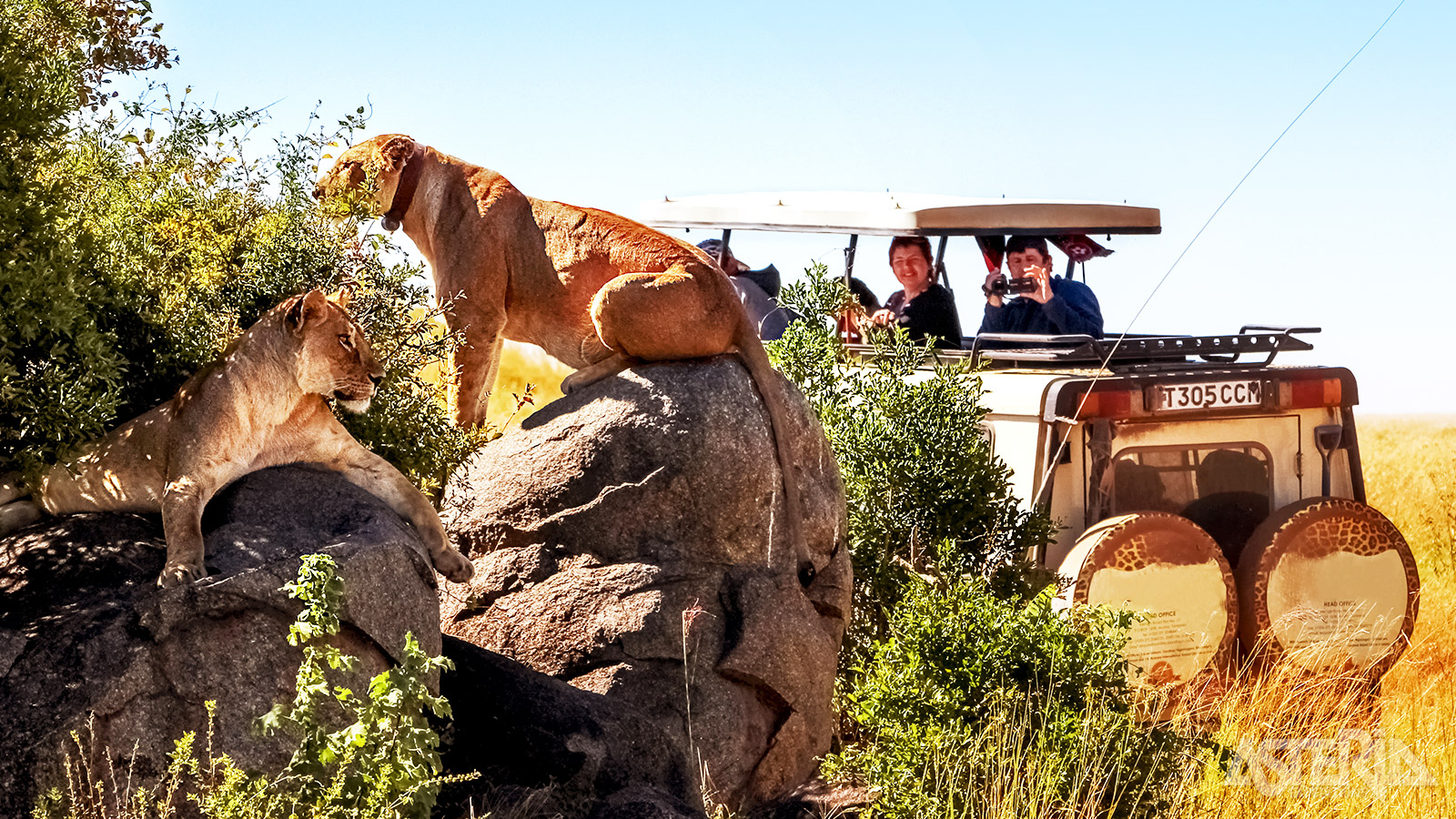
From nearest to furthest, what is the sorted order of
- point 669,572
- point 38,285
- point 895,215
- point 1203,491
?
point 38,285 < point 669,572 < point 1203,491 < point 895,215

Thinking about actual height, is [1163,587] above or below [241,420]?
below

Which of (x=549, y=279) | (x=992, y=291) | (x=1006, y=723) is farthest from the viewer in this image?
(x=992, y=291)

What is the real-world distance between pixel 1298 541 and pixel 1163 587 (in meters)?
0.97

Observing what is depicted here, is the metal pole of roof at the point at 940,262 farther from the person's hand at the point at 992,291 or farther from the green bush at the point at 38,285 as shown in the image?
the green bush at the point at 38,285

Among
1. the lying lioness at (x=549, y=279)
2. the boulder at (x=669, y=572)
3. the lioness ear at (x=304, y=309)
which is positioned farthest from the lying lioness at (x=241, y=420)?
the lying lioness at (x=549, y=279)

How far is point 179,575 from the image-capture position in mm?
4484

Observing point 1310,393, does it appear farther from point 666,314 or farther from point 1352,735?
point 666,314

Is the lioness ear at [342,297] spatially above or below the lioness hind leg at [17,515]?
above

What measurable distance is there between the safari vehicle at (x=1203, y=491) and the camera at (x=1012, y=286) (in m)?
0.98

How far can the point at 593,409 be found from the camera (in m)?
6.64

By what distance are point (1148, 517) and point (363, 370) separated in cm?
404

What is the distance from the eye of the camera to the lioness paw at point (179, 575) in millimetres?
4477

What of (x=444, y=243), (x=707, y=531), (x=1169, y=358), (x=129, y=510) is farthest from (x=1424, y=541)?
(x=129, y=510)

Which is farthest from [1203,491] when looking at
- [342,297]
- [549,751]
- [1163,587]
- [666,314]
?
[342,297]
